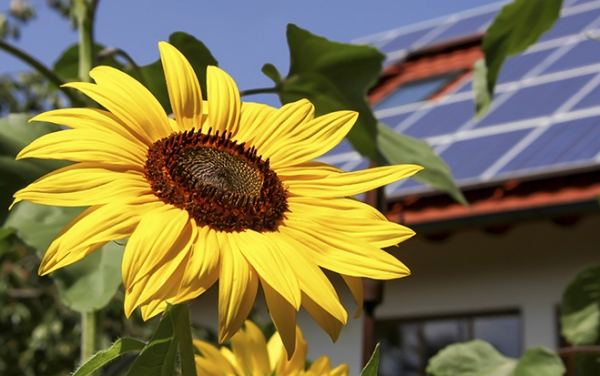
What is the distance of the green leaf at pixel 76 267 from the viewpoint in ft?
2.42

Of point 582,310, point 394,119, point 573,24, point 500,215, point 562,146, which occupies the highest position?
point 573,24

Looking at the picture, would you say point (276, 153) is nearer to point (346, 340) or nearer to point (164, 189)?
point (164, 189)

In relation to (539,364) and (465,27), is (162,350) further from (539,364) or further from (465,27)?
(465,27)

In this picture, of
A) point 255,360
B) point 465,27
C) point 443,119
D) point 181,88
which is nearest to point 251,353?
point 255,360

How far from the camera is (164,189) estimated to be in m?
0.60

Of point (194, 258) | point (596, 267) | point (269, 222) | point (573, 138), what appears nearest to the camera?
point (194, 258)

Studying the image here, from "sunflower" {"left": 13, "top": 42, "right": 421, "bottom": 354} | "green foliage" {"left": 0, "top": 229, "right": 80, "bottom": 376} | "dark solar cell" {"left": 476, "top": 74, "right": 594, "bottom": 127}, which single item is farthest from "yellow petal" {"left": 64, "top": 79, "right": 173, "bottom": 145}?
"green foliage" {"left": 0, "top": 229, "right": 80, "bottom": 376}

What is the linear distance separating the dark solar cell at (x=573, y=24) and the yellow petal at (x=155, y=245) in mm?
5409

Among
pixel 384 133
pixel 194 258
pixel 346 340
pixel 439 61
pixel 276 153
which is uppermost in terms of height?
pixel 439 61

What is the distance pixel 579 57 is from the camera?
504 cm

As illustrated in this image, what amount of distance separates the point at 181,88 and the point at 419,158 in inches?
14.4

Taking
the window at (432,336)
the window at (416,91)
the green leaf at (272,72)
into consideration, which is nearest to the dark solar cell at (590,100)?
the window at (432,336)

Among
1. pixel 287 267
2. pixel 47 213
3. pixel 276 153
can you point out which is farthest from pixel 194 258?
pixel 47 213

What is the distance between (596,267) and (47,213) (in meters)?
0.66
